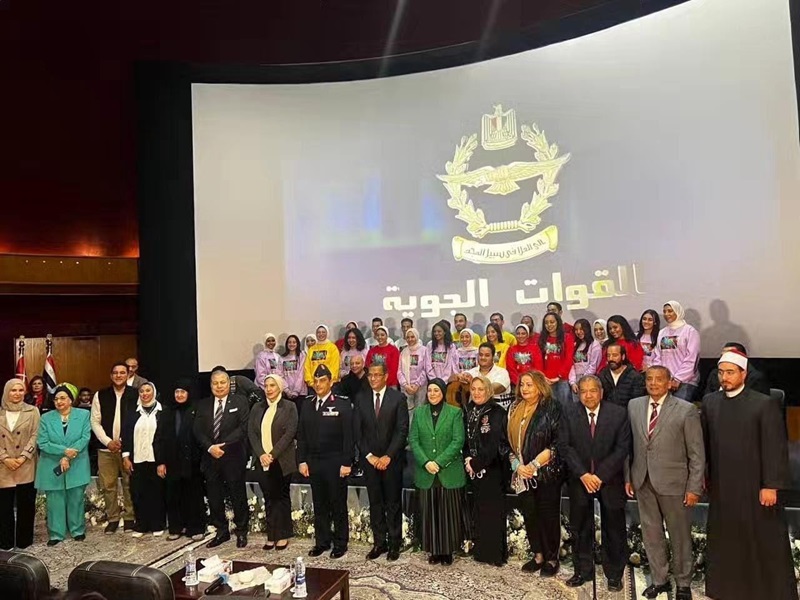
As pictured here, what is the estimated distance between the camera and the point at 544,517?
Result: 14.2 ft

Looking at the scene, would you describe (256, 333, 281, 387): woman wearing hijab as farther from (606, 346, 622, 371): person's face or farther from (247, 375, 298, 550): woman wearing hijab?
(606, 346, 622, 371): person's face

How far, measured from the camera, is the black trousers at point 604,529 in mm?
4059

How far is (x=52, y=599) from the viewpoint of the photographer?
2.62m

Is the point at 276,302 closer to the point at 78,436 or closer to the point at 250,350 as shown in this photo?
the point at 250,350

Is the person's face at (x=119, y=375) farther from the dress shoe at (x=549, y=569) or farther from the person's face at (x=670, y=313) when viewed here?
the person's face at (x=670, y=313)

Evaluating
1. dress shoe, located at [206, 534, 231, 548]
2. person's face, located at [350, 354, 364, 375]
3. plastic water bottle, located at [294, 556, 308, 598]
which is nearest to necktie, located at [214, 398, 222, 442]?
dress shoe, located at [206, 534, 231, 548]

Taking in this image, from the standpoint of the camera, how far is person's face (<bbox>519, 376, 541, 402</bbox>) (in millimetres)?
4277

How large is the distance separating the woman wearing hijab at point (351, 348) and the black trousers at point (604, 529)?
3.48 m

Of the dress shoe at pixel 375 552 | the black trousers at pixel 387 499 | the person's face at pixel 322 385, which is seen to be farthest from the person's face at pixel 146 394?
the dress shoe at pixel 375 552

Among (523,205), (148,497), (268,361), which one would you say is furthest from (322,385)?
(523,205)

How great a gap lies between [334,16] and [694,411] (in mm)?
7328

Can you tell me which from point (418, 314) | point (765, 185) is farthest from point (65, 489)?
point (765, 185)

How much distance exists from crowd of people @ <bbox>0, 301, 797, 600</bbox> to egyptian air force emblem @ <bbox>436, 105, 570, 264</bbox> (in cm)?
86

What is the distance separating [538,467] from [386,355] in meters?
3.06
